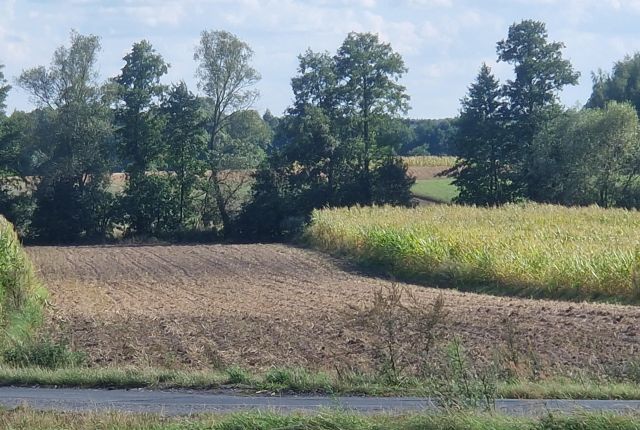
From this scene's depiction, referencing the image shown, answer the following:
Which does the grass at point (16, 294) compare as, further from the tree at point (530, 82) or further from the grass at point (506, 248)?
the tree at point (530, 82)

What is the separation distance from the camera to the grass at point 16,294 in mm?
20422

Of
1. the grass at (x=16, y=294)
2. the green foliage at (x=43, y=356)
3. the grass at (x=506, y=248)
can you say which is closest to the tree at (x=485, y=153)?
the grass at (x=506, y=248)

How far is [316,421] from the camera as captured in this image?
9.09m

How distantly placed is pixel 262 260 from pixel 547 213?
1369 centimetres

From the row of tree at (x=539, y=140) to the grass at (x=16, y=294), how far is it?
42247mm

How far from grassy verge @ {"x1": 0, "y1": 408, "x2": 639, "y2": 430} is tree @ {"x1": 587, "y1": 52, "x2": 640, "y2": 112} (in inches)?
3255

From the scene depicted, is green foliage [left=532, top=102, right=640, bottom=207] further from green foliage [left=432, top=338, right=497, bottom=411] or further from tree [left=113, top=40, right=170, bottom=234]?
green foliage [left=432, top=338, right=497, bottom=411]

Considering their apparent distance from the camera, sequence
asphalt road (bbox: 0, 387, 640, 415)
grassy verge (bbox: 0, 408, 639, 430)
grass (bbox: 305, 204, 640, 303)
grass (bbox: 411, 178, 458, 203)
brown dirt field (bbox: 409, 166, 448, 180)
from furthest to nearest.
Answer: brown dirt field (bbox: 409, 166, 448, 180)
grass (bbox: 411, 178, 458, 203)
grass (bbox: 305, 204, 640, 303)
asphalt road (bbox: 0, 387, 640, 415)
grassy verge (bbox: 0, 408, 639, 430)

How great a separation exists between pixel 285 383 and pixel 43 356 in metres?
4.90

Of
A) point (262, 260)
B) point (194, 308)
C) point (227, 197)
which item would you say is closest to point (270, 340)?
point (194, 308)

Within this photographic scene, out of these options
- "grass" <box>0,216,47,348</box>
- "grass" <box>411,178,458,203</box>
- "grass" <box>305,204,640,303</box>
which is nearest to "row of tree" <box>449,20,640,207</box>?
"grass" <box>411,178,458,203</box>

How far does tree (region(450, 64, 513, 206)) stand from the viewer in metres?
65.6

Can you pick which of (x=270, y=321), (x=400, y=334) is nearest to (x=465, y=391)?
(x=400, y=334)

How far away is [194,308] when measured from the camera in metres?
24.7
